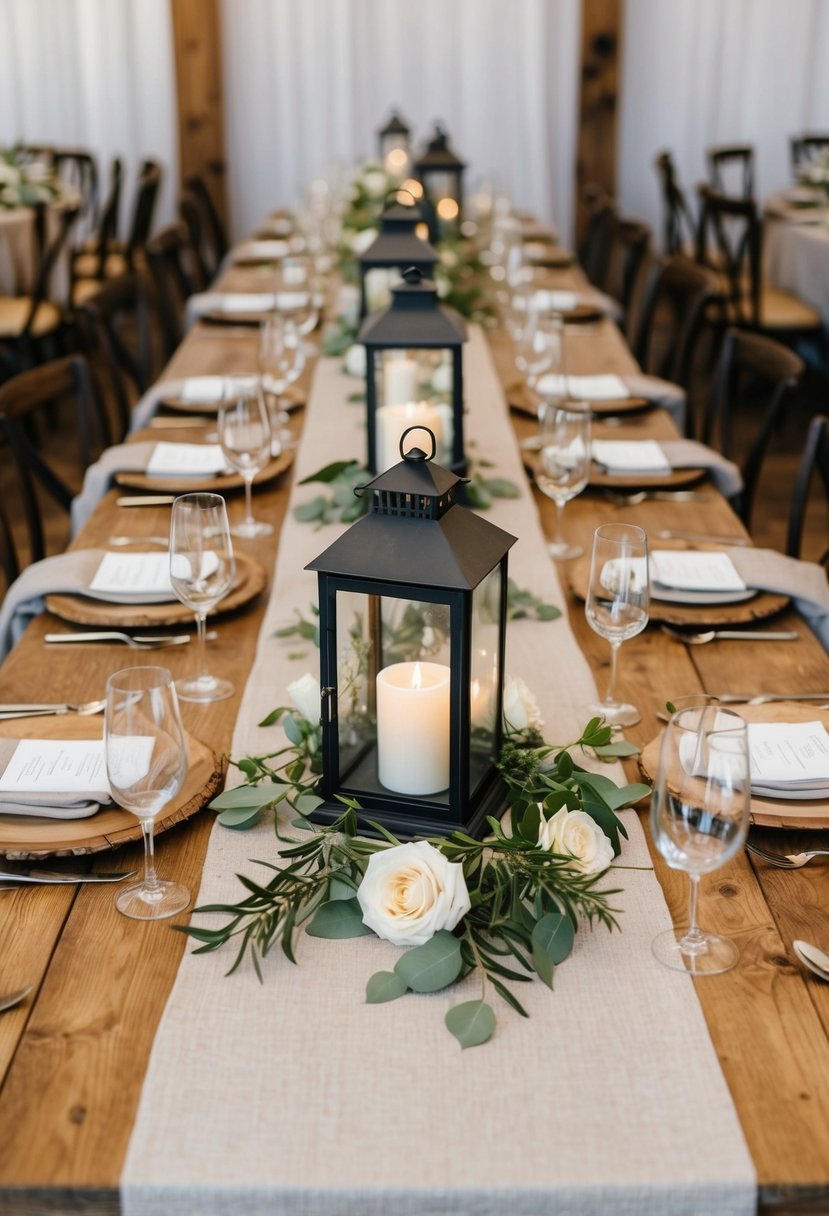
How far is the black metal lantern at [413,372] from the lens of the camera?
6.49 feet

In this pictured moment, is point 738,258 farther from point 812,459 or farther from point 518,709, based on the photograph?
point 518,709

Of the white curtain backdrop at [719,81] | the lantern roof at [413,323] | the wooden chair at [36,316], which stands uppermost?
the white curtain backdrop at [719,81]

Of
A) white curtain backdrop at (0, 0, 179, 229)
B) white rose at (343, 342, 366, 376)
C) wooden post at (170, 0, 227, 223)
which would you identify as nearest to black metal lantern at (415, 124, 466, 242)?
white rose at (343, 342, 366, 376)

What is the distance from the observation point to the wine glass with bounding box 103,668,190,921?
1.08 metres

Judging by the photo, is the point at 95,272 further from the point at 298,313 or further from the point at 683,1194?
the point at 683,1194

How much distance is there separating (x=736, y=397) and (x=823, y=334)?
74cm

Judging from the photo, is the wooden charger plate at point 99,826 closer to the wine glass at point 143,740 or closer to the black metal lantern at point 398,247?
the wine glass at point 143,740

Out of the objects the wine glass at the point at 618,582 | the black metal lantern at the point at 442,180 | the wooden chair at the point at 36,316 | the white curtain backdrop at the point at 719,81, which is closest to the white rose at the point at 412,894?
the wine glass at the point at 618,582

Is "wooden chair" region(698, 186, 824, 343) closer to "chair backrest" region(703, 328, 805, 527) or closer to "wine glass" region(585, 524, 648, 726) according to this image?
"chair backrest" region(703, 328, 805, 527)

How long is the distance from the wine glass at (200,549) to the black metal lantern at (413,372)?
488 mm

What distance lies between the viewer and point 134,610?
1.78m

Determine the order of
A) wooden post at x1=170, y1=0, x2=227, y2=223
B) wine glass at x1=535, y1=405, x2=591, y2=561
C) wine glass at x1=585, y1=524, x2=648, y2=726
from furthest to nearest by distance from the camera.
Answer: wooden post at x1=170, y1=0, x2=227, y2=223, wine glass at x1=535, y1=405, x2=591, y2=561, wine glass at x1=585, y1=524, x2=648, y2=726

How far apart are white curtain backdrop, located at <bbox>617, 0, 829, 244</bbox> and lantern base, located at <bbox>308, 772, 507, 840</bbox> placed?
6722 millimetres

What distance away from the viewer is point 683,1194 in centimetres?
89
